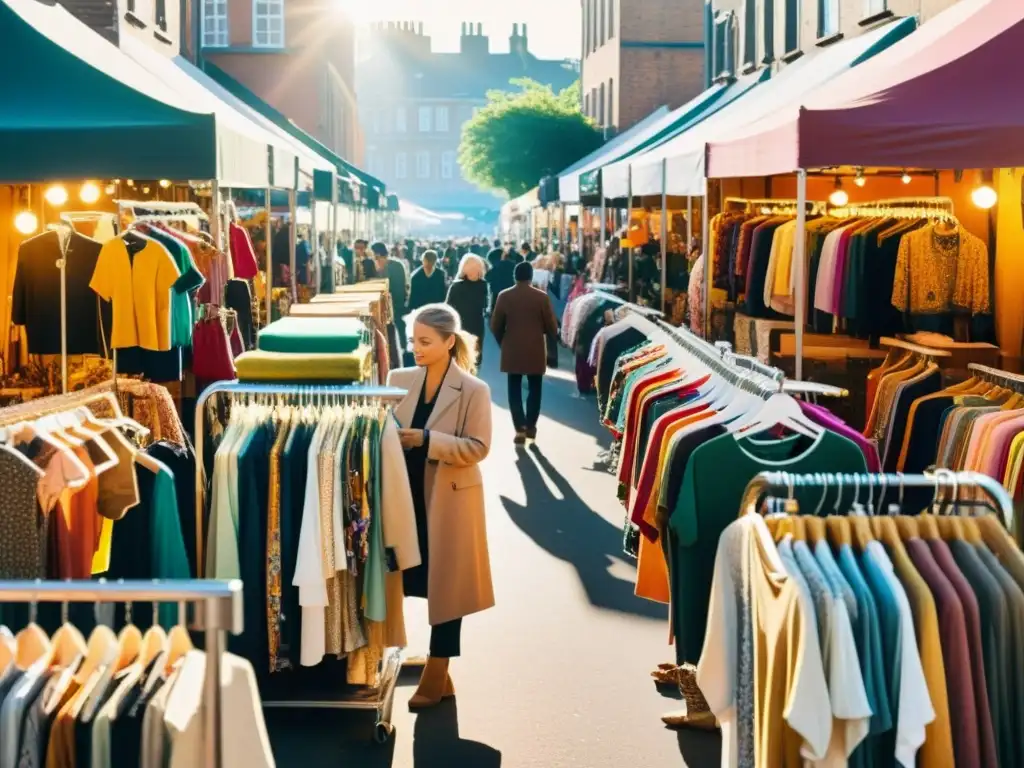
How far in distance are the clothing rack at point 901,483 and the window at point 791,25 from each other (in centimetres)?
1590

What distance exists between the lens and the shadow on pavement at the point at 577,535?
8.36 metres

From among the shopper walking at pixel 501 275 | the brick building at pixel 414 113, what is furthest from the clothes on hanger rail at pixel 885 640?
the brick building at pixel 414 113

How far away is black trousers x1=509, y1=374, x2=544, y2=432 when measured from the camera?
1378 cm

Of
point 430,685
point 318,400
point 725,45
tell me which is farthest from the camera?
point 725,45

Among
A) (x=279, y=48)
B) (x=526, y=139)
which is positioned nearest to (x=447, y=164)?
(x=526, y=139)

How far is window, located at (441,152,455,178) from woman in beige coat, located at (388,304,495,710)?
97.4m

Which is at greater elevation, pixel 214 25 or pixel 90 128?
pixel 214 25

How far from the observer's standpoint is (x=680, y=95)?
150 ft

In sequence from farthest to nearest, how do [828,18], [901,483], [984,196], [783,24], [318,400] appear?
[783,24]
[828,18]
[984,196]
[318,400]
[901,483]

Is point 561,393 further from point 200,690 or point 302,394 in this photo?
point 200,690

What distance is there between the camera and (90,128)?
7.59 metres

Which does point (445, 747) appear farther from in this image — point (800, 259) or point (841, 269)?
point (841, 269)

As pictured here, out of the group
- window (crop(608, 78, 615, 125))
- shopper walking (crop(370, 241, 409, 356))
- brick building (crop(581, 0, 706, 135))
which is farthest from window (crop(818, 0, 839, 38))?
window (crop(608, 78, 615, 125))

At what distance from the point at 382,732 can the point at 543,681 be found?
109 cm
